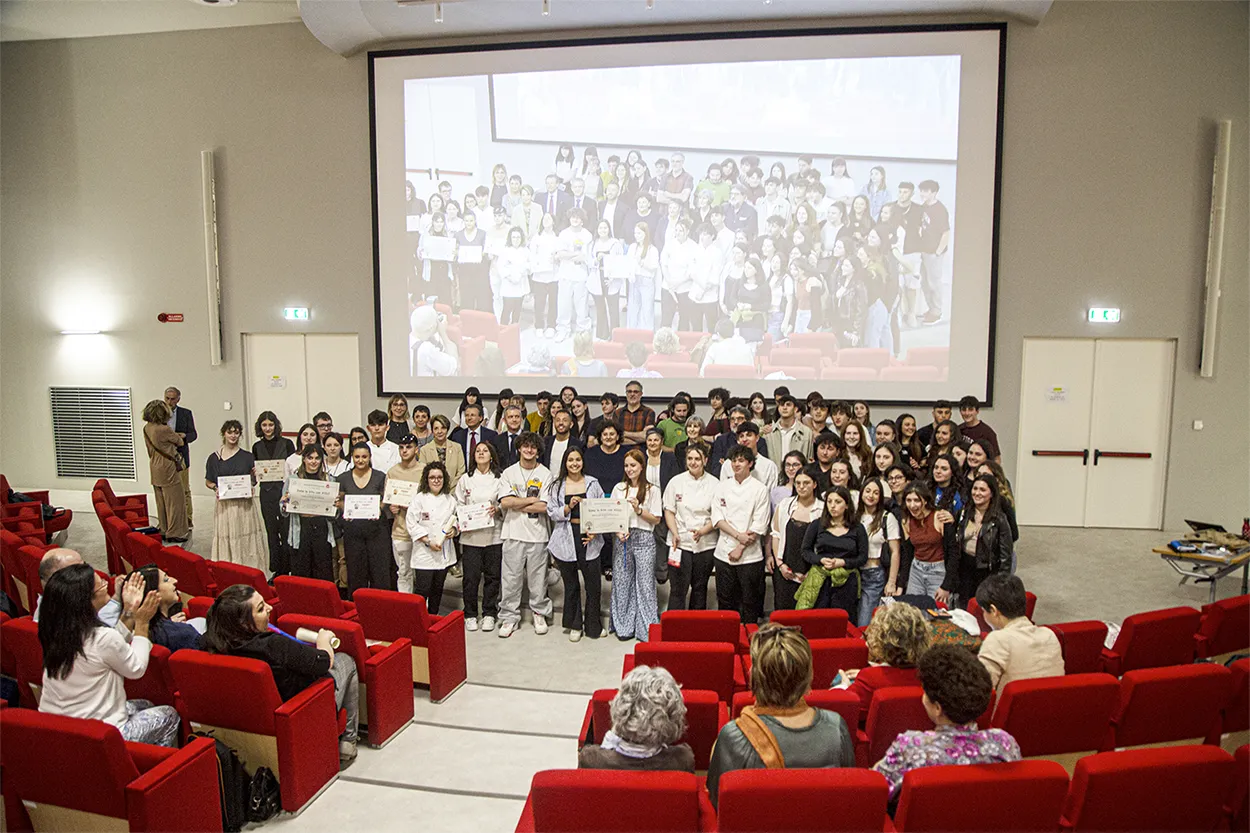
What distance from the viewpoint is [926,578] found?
527cm

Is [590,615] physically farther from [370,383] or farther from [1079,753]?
[370,383]

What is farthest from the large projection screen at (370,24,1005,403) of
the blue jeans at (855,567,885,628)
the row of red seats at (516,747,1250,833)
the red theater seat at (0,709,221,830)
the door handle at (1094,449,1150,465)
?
the red theater seat at (0,709,221,830)

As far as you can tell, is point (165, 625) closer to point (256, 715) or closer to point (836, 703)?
point (256, 715)

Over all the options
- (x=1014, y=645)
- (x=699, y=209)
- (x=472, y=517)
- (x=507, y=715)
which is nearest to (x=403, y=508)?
(x=472, y=517)

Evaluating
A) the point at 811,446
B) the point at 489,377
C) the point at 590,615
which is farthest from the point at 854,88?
the point at 590,615

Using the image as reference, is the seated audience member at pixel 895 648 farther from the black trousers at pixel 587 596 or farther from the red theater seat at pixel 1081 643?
the black trousers at pixel 587 596

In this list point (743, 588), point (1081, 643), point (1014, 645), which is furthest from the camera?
point (743, 588)

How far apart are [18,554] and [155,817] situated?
12.9 feet

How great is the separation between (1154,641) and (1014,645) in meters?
1.42

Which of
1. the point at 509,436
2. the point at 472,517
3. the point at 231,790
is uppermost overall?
the point at 509,436

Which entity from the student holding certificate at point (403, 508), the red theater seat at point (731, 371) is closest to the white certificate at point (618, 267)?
the red theater seat at point (731, 371)

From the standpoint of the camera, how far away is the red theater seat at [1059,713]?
3.14 meters

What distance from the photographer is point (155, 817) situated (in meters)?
2.93

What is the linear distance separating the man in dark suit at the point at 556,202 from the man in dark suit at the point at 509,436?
333 centimetres
